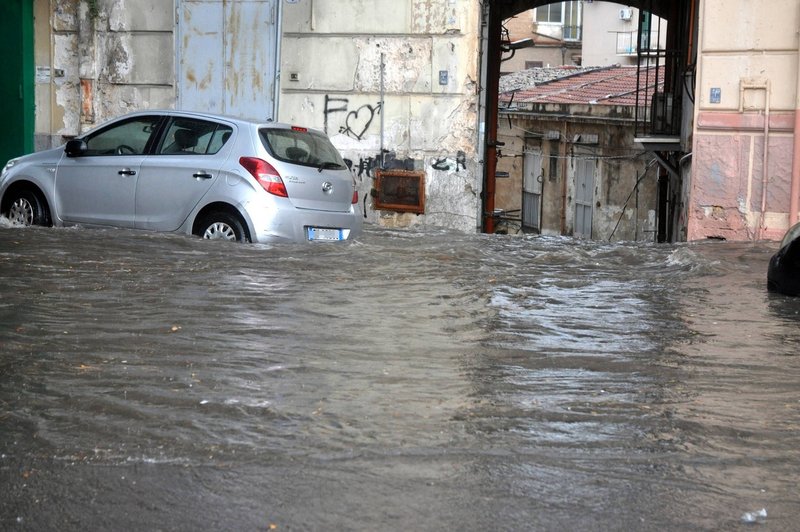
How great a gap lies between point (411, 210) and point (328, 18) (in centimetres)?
305

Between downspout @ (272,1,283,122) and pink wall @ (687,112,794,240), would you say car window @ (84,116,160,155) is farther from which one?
pink wall @ (687,112,794,240)

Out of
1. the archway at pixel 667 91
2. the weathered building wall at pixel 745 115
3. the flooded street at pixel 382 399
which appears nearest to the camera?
the flooded street at pixel 382 399

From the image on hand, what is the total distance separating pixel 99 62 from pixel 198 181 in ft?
23.4

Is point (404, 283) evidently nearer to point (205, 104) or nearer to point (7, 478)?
point (7, 478)

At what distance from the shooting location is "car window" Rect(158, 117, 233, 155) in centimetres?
1138

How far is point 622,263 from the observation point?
1212 centimetres

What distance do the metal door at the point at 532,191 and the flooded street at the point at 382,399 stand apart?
23304 millimetres

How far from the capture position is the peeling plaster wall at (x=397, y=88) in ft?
52.3

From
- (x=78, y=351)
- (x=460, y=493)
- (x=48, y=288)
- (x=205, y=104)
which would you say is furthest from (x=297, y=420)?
(x=205, y=104)

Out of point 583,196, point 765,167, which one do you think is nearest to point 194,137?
point 765,167

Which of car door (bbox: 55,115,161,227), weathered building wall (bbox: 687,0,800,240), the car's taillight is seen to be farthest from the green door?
weathered building wall (bbox: 687,0,800,240)

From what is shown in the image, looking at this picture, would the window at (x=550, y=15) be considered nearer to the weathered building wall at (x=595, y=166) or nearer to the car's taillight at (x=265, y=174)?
the weathered building wall at (x=595, y=166)

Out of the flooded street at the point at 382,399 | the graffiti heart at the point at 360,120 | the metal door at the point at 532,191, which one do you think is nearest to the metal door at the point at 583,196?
the metal door at the point at 532,191

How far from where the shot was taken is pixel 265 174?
11039 mm
